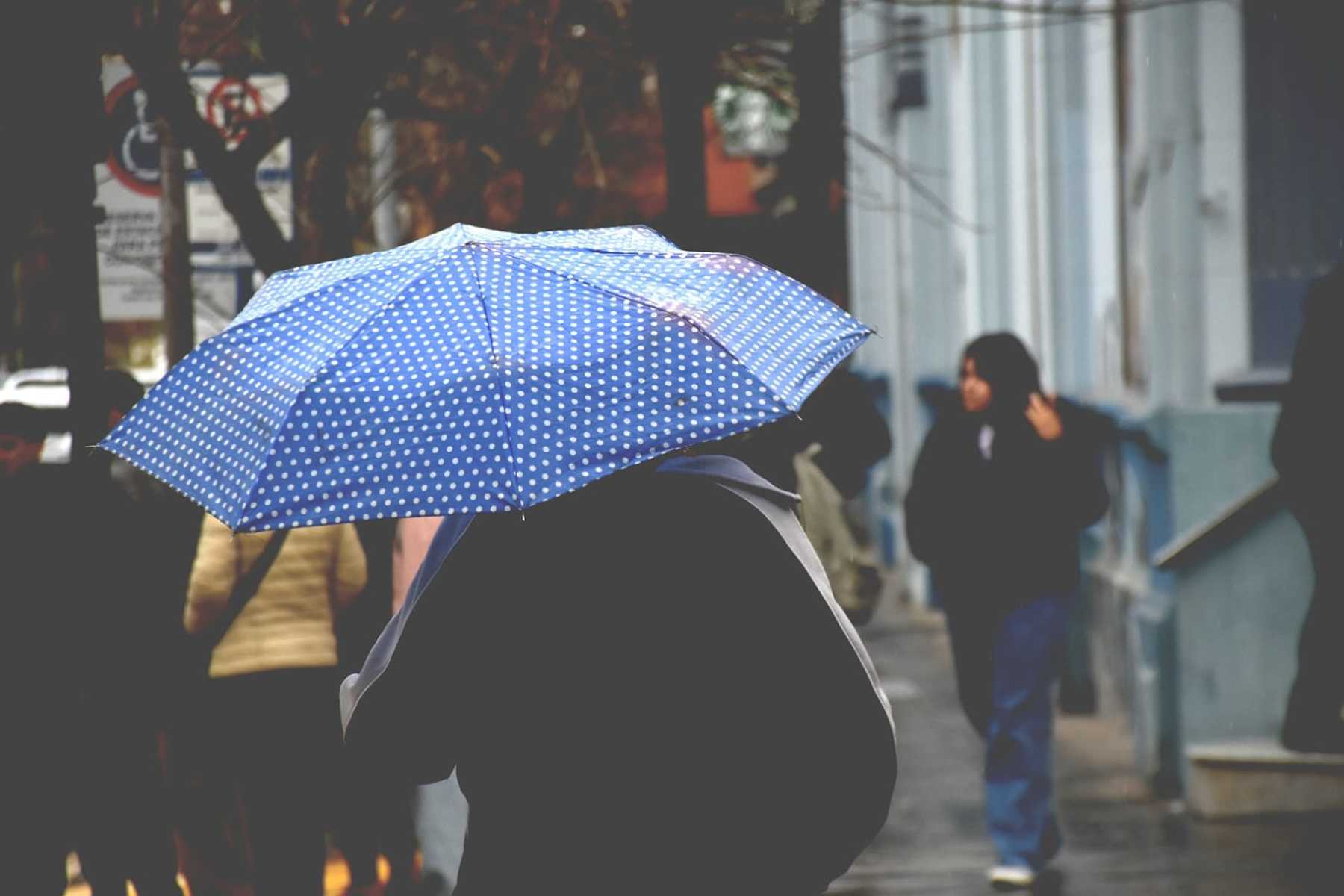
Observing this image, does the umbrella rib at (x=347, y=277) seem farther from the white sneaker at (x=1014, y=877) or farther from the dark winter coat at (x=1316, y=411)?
the dark winter coat at (x=1316, y=411)

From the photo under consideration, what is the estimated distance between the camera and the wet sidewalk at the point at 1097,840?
7465 mm

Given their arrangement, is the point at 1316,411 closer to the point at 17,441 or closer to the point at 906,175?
the point at 906,175

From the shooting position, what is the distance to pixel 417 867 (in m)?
8.30

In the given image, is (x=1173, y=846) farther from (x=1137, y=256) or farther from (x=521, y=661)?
(x=521, y=661)

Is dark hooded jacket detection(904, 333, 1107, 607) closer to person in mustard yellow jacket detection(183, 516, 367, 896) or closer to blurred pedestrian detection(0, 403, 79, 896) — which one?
person in mustard yellow jacket detection(183, 516, 367, 896)

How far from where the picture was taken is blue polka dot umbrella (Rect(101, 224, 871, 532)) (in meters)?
3.01

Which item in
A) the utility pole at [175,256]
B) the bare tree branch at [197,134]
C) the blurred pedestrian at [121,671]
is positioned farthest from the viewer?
the utility pole at [175,256]

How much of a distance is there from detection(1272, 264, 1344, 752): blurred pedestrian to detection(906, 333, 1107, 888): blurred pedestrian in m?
0.69

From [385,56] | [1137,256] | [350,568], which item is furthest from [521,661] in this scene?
[1137,256]

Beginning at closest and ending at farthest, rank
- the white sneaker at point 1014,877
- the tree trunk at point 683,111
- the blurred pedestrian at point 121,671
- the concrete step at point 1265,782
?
1. the blurred pedestrian at point 121,671
2. the tree trunk at point 683,111
3. the white sneaker at point 1014,877
4. the concrete step at point 1265,782

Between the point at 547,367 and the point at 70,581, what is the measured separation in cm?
284

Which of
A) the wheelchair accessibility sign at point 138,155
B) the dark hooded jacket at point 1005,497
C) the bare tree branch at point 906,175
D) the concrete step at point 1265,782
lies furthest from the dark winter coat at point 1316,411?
the wheelchair accessibility sign at point 138,155

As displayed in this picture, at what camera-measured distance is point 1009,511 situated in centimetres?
761

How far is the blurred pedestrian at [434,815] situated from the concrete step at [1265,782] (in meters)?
3.09
